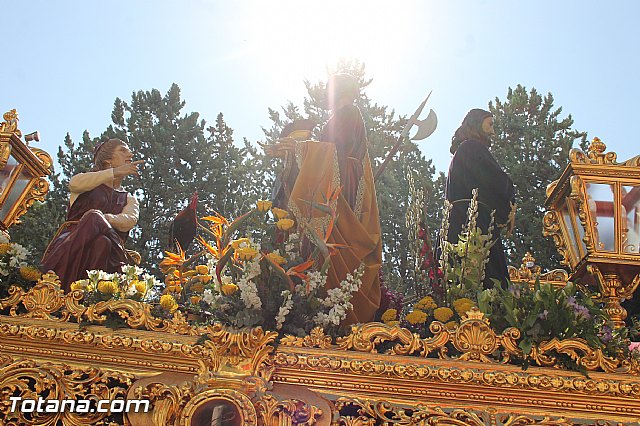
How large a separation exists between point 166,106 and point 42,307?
41.9 ft

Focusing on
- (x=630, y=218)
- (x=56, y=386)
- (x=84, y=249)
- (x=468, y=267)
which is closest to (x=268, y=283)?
(x=56, y=386)

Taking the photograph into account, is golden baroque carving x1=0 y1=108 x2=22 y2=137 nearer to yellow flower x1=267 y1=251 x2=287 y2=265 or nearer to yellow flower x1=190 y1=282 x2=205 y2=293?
yellow flower x1=190 y1=282 x2=205 y2=293

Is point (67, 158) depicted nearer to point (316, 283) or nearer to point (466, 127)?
point (466, 127)

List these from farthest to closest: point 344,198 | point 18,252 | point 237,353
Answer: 1. point 344,198
2. point 18,252
3. point 237,353

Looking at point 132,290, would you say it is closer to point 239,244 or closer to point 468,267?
point 239,244

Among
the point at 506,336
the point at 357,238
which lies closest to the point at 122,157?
the point at 357,238

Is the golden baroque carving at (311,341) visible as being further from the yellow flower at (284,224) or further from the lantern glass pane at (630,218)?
the lantern glass pane at (630,218)

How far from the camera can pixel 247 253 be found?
477 centimetres

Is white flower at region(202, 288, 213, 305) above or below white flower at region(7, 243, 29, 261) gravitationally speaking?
below

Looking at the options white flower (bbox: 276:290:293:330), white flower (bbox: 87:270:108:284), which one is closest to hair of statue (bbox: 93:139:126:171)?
white flower (bbox: 87:270:108:284)

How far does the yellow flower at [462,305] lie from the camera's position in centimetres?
486

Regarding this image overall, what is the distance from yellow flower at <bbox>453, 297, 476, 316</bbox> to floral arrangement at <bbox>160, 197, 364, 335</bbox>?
0.64 m

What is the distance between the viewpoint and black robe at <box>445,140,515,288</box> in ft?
21.8

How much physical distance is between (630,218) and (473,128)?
204cm
